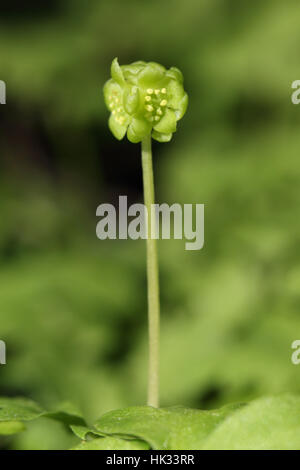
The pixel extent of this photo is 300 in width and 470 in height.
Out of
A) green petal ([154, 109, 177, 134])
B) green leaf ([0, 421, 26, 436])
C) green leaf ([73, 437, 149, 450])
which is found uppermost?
green petal ([154, 109, 177, 134])

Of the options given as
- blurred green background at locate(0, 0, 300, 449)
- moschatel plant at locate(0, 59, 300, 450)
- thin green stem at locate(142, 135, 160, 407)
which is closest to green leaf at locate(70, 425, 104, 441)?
moschatel plant at locate(0, 59, 300, 450)

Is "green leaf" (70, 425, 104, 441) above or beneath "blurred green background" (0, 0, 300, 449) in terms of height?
beneath

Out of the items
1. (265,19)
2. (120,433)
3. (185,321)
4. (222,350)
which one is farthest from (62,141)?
(120,433)

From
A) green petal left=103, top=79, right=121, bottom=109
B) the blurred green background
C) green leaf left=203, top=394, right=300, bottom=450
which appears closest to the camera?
green leaf left=203, top=394, right=300, bottom=450

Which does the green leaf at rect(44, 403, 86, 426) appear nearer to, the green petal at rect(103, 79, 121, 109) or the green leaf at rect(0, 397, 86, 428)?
the green leaf at rect(0, 397, 86, 428)

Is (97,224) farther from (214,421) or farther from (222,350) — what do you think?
(214,421)

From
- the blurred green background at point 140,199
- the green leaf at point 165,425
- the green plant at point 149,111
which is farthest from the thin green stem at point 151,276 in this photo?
the blurred green background at point 140,199
